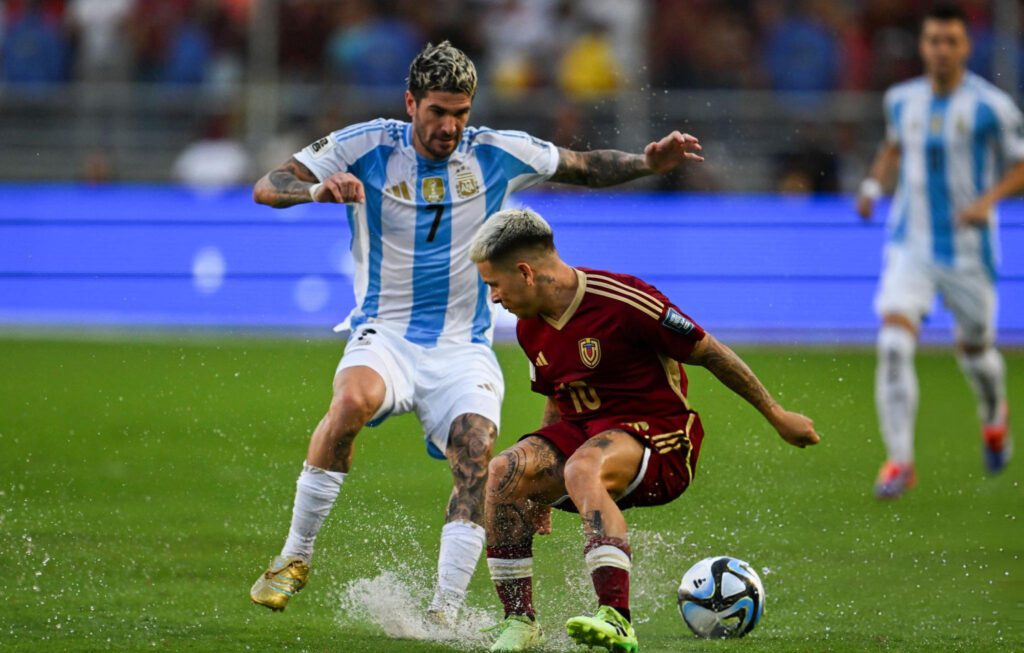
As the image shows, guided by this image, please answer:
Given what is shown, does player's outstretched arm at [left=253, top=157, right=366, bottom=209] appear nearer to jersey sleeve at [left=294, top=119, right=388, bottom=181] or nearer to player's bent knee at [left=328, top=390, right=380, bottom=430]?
jersey sleeve at [left=294, top=119, right=388, bottom=181]

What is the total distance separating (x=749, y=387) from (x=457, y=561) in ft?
4.11

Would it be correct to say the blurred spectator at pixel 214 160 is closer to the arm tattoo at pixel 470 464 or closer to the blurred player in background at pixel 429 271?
the blurred player in background at pixel 429 271

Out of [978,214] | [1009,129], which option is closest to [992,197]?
[978,214]

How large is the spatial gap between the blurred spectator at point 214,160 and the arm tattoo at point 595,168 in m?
9.71

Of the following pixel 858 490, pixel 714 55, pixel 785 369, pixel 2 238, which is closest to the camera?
pixel 858 490

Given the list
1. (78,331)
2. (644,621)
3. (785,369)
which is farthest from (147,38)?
(644,621)

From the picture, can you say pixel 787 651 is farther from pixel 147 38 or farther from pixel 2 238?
pixel 147 38

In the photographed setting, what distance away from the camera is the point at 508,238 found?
5.43 m

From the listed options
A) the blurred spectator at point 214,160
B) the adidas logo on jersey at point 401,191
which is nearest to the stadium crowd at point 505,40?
the blurred spectator at point 214,160

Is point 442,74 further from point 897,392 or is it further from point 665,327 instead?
point 897,392

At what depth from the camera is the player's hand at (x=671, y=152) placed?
6.20 metres

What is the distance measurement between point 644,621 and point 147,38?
1203cm

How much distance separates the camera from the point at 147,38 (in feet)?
54.7

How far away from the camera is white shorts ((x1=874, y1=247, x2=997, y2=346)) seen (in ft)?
32.1
